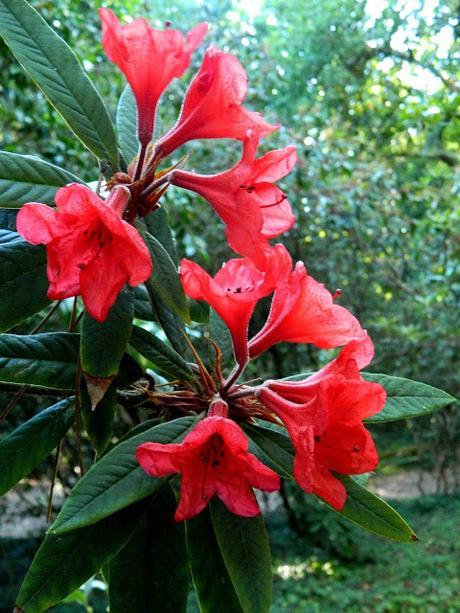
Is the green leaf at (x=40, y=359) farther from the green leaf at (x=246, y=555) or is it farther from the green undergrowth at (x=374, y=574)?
the green undergrowth at (x=374, y=574)

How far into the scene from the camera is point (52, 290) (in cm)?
52

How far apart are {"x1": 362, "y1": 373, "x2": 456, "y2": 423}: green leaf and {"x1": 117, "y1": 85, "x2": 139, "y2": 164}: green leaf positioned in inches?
14.3

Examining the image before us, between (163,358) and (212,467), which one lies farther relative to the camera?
(163,358)

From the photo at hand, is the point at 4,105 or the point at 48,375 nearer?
the point at 48,375

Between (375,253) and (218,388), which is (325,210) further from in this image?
(218,388)

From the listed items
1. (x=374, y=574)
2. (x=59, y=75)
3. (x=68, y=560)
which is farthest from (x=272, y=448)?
(x=374, y=574)

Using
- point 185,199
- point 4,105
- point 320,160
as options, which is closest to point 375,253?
point 320,160

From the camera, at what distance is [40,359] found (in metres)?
0.68

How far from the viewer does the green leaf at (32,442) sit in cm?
67

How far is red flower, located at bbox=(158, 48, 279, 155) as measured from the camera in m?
0.59

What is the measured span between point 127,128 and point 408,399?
0.44 m

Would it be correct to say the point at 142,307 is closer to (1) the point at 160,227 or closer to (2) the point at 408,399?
(1) the point at 160,227

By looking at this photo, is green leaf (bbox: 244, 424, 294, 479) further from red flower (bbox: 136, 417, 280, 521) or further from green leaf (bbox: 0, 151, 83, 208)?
green leaf (bbox: 0, 151, 83, 208)

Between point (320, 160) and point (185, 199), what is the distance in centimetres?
142
